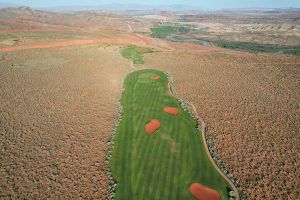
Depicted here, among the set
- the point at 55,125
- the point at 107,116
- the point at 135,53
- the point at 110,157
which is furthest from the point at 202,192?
the point at 135,53

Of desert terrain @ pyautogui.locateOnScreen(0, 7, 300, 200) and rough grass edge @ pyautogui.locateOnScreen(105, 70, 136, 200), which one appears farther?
desert terrain @ pyautogui.locateOnScreen(0, 7, 300, 200)

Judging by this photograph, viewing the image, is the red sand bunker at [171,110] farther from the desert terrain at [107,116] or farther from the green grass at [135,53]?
the green grass at [135,53]

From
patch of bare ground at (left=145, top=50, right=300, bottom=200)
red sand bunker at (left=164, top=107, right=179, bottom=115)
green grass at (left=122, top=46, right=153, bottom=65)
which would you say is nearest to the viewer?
patch of bare ground at (left=145, top=50, right=300, bottom=200)

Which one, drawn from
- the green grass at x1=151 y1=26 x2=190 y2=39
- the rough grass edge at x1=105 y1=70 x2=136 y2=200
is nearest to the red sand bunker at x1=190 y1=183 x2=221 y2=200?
A: the rough grass edge at x1=105 y1=70 x2=136 y2=200

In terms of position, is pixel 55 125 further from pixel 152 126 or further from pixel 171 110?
pixel 171 110

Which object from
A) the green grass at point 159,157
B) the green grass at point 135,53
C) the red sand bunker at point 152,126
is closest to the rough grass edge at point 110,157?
the green grass at point 159,157

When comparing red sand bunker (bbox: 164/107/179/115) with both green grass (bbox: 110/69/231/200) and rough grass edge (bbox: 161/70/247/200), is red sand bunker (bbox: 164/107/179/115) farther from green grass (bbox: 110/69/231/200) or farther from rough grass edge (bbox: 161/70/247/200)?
rough grass edge (bbox: 161/70/247/200)

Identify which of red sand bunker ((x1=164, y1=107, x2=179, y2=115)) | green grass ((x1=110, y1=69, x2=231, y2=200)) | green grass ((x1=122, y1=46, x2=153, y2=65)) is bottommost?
green grass ((x1=110, y1=69, x2=231, y2=200))

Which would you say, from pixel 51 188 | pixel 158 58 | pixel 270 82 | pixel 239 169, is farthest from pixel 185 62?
pixel 51 188
